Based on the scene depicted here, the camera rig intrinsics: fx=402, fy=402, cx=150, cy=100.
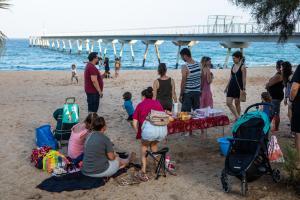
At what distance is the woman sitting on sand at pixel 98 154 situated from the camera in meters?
5.68

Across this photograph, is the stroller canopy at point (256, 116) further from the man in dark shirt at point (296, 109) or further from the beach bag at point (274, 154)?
the beach bag at point (274, 154)

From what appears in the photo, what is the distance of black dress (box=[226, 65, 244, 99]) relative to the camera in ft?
27.9

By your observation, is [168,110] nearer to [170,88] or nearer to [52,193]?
[170,88]

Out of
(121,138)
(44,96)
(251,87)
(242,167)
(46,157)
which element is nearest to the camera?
(242,167)

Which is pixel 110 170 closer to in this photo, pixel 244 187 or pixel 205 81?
pixel 244 187

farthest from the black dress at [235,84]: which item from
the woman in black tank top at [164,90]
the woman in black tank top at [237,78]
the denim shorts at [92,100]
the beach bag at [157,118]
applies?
the beach bag at [157,118]

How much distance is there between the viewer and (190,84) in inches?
314

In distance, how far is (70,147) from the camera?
660cm

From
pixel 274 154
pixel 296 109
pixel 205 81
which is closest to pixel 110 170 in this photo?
pixel 274 154

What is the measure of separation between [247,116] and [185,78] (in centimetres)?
232

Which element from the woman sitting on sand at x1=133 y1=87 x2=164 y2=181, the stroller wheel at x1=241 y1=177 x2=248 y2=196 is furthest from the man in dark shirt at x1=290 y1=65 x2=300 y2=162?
the woman sitting on sand at x1=133 y1=87 x2=164 y2=181

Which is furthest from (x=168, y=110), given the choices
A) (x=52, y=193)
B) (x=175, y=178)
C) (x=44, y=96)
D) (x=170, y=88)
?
(x=44, y=96)

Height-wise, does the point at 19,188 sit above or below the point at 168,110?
below

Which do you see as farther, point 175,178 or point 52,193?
point 175,178
